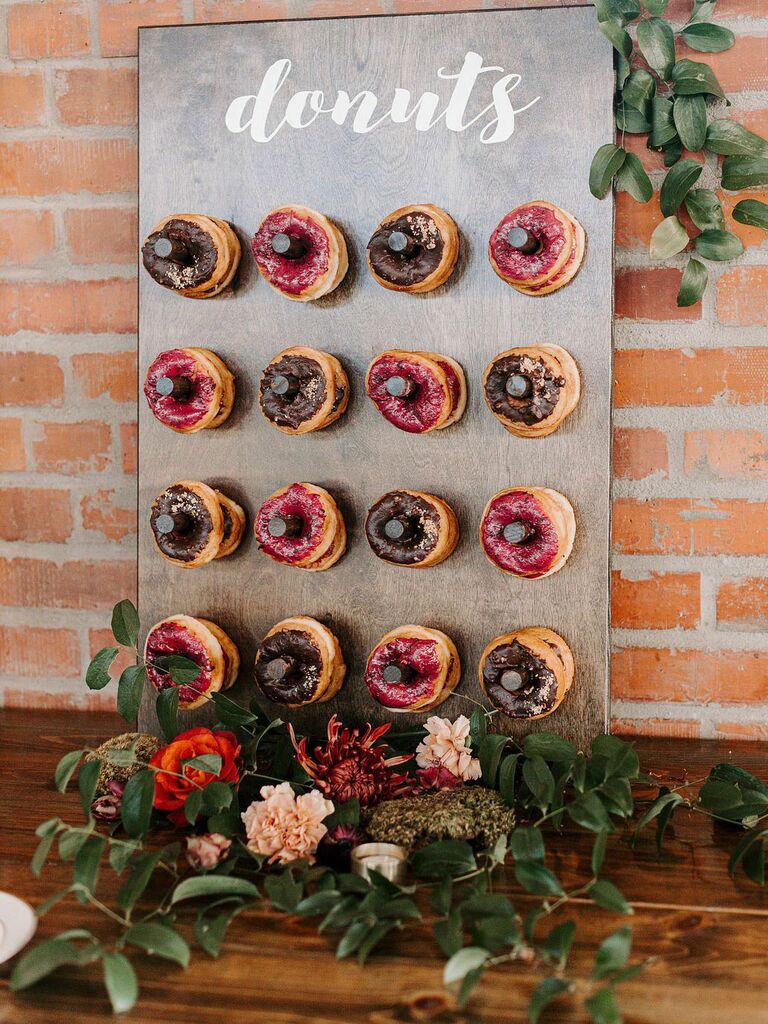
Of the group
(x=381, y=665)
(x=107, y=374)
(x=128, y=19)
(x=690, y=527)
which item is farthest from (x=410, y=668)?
(x=128, y=19)

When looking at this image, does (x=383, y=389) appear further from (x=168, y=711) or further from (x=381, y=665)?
(x=168, y=711)

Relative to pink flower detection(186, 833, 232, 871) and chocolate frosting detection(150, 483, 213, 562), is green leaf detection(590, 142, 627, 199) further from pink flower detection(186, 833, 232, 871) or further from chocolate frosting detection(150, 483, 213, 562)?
pink flower detection(186, 833, 232, 871)

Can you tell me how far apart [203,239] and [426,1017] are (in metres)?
0.93

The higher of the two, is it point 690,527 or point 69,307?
point 69,307

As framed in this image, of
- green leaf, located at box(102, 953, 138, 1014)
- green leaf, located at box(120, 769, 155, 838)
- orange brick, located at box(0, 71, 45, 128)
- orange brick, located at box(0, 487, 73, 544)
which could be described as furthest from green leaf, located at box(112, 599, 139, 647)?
orange brick, located at box(0, 71, 45, 128)

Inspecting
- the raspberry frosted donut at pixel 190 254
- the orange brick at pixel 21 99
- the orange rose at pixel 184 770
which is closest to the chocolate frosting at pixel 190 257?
the raspberry frosted donut at pixel 190 254

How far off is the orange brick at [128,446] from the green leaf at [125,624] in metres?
0.31

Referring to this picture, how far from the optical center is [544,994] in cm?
67

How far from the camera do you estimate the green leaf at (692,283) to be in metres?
1.17

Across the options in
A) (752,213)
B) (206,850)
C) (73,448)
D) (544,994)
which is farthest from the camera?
(73,448)

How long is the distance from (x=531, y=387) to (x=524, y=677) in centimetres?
35

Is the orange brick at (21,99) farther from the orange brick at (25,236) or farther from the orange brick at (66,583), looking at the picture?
the orange brick at (66,583)

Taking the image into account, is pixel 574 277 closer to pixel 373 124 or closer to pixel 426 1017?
pixel 373 124

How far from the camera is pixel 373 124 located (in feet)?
3.80
